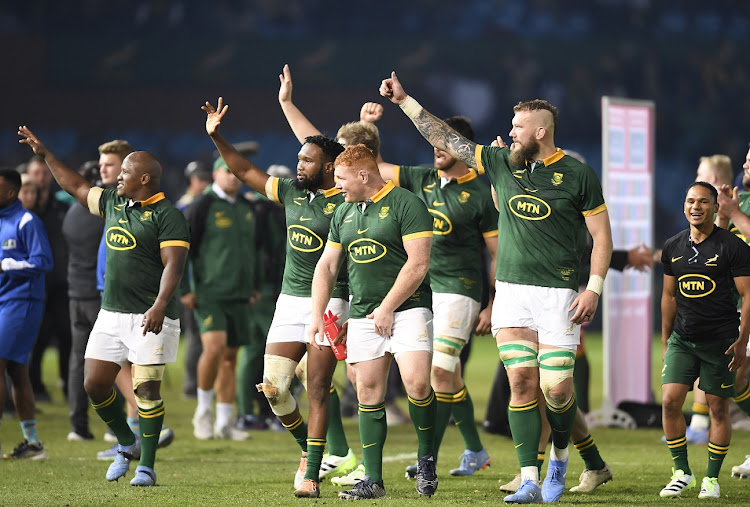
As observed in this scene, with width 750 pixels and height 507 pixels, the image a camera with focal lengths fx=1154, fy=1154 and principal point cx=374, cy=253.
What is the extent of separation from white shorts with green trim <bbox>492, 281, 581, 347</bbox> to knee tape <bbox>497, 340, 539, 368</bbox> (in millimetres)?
82

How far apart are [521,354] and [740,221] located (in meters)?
1.77

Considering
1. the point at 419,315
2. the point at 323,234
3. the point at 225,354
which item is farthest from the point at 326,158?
the point at 225,354

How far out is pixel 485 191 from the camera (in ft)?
25.9

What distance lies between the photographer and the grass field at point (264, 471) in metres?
6.68

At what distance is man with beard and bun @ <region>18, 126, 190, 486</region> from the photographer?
7230 mm

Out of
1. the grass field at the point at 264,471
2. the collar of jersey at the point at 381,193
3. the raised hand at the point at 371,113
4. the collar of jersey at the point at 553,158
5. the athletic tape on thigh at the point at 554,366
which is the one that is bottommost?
the grass field at the point at 264,471

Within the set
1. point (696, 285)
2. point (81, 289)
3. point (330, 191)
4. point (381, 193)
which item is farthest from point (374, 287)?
point (81, 289)

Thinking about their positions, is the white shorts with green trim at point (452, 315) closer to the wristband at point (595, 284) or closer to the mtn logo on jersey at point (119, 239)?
the wristband at point (595, 284)

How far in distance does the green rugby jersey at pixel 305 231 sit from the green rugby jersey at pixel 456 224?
0.85 m

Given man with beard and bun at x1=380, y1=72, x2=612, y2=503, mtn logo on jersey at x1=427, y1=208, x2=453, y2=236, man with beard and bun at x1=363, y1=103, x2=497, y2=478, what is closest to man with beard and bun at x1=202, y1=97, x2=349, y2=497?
man with beard and bun at x1=363, y1=103, x2=497, y2=478

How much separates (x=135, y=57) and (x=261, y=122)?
144 inches

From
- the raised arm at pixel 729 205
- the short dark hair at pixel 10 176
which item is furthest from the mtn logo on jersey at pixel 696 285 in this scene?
the short dark hair at pixel 10 176

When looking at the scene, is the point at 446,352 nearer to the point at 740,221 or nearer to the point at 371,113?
the point at 371,113

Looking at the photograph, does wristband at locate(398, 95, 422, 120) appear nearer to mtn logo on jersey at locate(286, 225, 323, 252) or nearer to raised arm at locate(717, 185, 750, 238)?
mtn logo on jersey at locate(286, 225, 323, 252)
